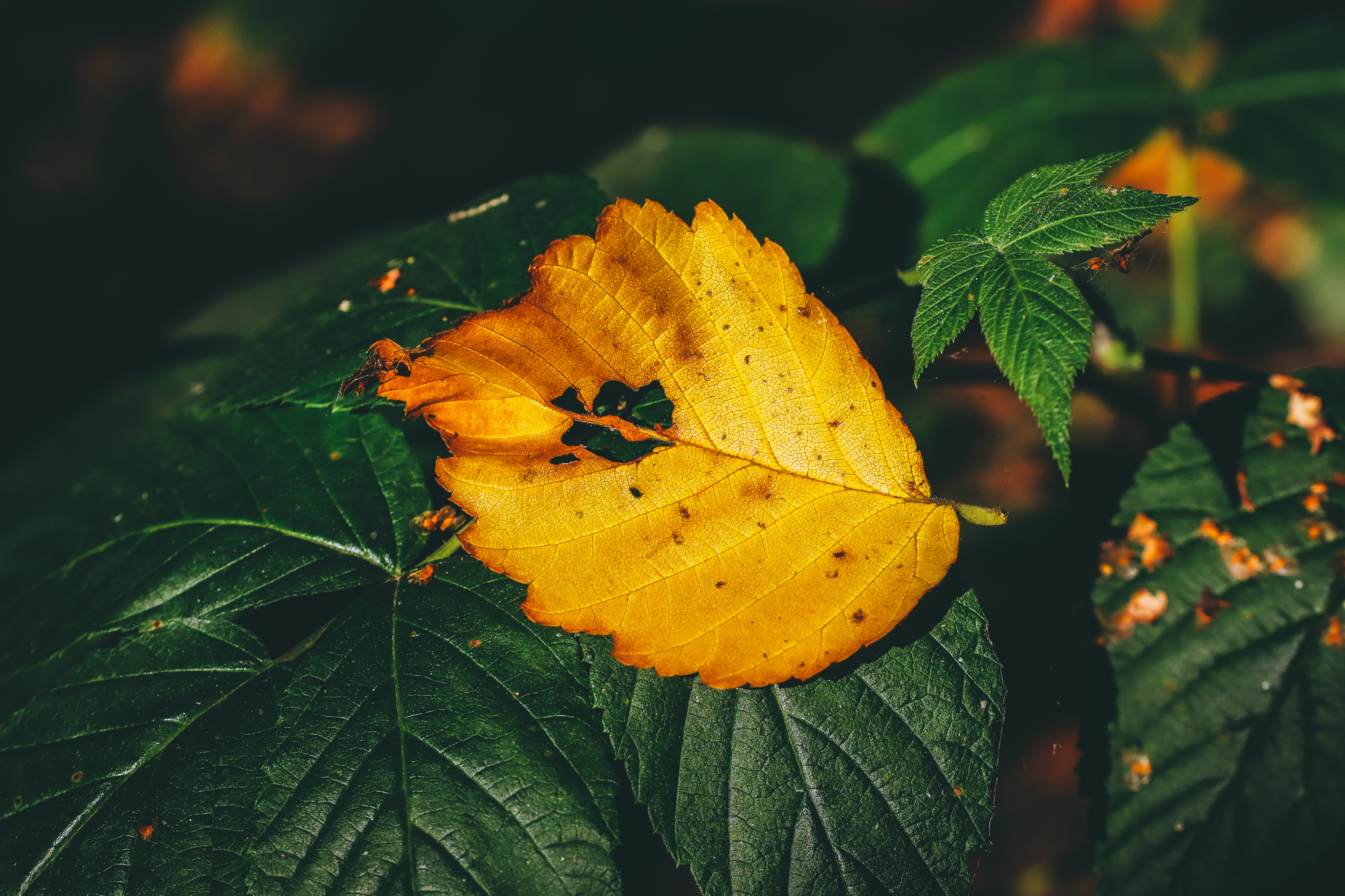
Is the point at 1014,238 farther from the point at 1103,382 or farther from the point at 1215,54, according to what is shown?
the point at 1215,54

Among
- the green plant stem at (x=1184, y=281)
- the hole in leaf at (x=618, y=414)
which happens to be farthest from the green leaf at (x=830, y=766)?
the green plant stem at (x=1184, y=281)

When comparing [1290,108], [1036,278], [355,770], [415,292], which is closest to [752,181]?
[415,292]

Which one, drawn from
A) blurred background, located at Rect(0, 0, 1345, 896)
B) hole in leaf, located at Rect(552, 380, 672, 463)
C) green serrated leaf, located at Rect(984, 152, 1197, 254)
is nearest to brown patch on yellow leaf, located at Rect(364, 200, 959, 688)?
hole in leaf, located at Rect(552, 380, 672, 463)

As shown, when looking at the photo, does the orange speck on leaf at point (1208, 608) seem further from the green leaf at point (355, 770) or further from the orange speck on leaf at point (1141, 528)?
the green leaf at point (355, 770)

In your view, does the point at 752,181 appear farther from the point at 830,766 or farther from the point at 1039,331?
the point at 830,766

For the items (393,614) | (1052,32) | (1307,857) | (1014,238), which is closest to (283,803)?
(393,614)

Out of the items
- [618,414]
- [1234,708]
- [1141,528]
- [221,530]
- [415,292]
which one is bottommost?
[1234,708]
